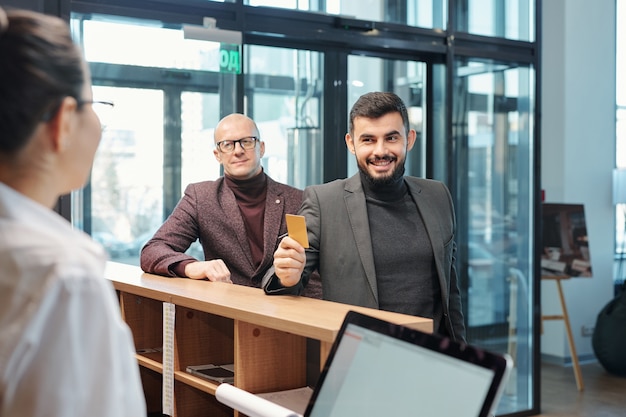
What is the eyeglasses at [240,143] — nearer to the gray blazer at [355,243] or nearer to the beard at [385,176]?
the gray blazer at [355,243]

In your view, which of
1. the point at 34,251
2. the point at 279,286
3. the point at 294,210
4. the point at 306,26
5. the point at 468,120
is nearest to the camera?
the point at 34,251

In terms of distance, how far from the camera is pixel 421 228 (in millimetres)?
2791

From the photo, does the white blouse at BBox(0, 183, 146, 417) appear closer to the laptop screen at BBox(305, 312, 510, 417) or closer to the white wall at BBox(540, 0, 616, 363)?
the laptop screen at BBox(305, 312, 510, 417)

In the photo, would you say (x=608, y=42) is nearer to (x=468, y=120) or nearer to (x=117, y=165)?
(x=468, y=120)

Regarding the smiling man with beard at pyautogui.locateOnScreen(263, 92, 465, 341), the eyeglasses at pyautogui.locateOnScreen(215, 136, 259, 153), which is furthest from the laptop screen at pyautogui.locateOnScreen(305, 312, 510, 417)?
the eyeglasses at pyautogui.locateOnScreen(215, 136, 259, 153)

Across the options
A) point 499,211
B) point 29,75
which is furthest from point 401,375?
point 499,211

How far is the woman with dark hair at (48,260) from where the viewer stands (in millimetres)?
899

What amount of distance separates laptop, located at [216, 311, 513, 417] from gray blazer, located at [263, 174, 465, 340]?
116 cm

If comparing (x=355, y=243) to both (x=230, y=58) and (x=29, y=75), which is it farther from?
(x=230, y=58)

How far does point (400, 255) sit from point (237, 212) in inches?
37.0

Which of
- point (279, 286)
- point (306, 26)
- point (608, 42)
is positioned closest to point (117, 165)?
point (306, 26)

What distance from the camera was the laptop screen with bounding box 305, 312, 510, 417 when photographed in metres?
1.14

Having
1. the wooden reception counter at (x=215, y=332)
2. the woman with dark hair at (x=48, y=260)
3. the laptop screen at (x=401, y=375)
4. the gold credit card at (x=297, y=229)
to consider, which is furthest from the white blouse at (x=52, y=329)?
the gold credit card at (x=297, y=229)

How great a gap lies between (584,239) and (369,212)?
4.22 metres
